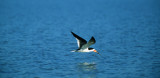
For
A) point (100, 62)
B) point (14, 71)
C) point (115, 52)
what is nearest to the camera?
point (14, 71)

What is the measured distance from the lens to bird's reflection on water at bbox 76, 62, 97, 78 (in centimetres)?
1289

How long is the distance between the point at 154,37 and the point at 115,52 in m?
6.22

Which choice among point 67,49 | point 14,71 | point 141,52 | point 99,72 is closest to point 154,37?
point 141,52

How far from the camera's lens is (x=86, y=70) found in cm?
1364

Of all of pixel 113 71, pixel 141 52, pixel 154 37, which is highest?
pixel 154 37

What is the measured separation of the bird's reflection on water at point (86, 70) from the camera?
12886mm

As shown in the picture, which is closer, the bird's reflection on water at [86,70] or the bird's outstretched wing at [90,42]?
the bird's reflection on water at [86,70]

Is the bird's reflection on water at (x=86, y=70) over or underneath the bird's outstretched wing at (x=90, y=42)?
underneath

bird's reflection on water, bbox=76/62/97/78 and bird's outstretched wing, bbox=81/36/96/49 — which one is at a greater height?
bird's outstretched wing, bbox=81/36/96/49

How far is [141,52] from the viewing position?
1728cm

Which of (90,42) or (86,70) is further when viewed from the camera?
(90,42)

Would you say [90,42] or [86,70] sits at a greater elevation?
[90,42]

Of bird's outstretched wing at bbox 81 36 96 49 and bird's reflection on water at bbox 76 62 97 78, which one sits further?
bird's outstretched wing at bbox 81 36 96 49

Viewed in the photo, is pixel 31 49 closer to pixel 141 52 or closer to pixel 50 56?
pixel 50 56
